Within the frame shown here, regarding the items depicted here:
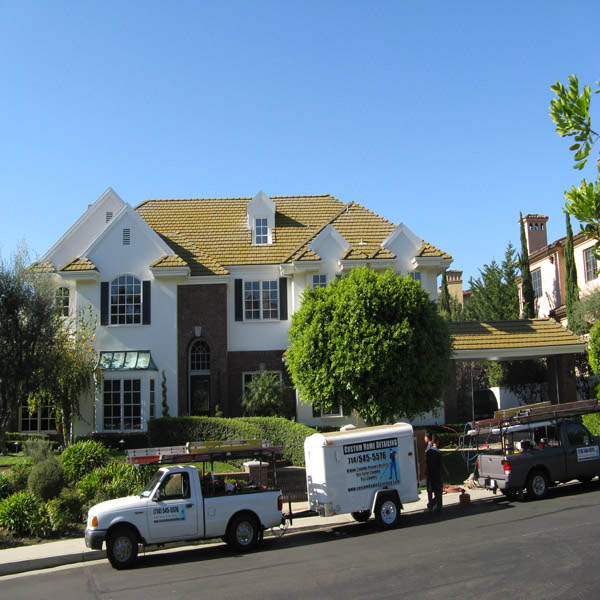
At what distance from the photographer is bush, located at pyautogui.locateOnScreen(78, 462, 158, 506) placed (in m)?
16.0

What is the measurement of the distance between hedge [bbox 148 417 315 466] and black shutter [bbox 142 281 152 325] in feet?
15.2

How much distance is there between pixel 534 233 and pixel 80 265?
3236cm

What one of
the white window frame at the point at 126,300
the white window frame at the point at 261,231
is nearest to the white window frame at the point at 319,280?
the white window frame at the point at 261,231

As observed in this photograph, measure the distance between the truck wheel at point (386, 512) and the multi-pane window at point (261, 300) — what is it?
14234 mm

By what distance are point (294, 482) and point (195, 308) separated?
10.9 m

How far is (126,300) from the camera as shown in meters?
26.6

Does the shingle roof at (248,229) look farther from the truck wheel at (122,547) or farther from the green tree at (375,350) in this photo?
the truck wheel at (122,547)

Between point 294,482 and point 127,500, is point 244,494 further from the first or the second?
point 294,482

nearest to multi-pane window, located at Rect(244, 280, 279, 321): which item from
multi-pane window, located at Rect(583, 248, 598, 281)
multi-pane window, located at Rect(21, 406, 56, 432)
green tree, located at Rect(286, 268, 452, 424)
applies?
green tree, located at Rect(286, 268, 452, 424)

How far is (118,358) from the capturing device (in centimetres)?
2589

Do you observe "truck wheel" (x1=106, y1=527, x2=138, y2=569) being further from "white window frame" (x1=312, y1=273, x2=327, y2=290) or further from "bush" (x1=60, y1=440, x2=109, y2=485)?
"white window frame" (x1=312, y1=273, x2=327, y2=290)

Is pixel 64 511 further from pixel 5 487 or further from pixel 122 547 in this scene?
pixel 122 547

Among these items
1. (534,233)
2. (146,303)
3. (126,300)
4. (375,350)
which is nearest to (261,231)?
(146,303)

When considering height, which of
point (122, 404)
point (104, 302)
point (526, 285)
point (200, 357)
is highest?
point (526, 285)
